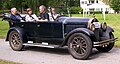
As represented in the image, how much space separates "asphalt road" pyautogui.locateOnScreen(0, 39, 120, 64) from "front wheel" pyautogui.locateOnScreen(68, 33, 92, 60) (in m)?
0.18

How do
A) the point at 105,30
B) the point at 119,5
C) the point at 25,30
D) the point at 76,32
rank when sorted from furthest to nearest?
the point at 119,5 → the point at 25,30 → the point at 105,30 → the point at 76,32

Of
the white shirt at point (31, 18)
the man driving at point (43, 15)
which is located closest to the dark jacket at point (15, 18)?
the white shirt at point (31, 18)

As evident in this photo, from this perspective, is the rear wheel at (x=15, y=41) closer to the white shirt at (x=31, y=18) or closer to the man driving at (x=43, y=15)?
the white shirt at (x=31, y=18)

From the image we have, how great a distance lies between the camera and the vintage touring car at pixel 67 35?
343 inches

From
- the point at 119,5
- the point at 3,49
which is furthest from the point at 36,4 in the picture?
the point at 119,5

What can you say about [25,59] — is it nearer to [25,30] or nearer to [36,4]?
[25,30]

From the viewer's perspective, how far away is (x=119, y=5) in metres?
60.4

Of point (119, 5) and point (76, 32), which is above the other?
point (76, 32)

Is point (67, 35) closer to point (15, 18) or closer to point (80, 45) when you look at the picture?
point (80, 45)

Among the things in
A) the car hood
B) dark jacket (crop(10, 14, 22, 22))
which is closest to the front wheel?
the car hood

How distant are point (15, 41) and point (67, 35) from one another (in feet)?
7.85

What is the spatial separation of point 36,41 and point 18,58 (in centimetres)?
120

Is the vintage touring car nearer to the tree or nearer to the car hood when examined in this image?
the car hood

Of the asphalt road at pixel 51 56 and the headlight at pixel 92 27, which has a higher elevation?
the headlight at pixel 92 27
